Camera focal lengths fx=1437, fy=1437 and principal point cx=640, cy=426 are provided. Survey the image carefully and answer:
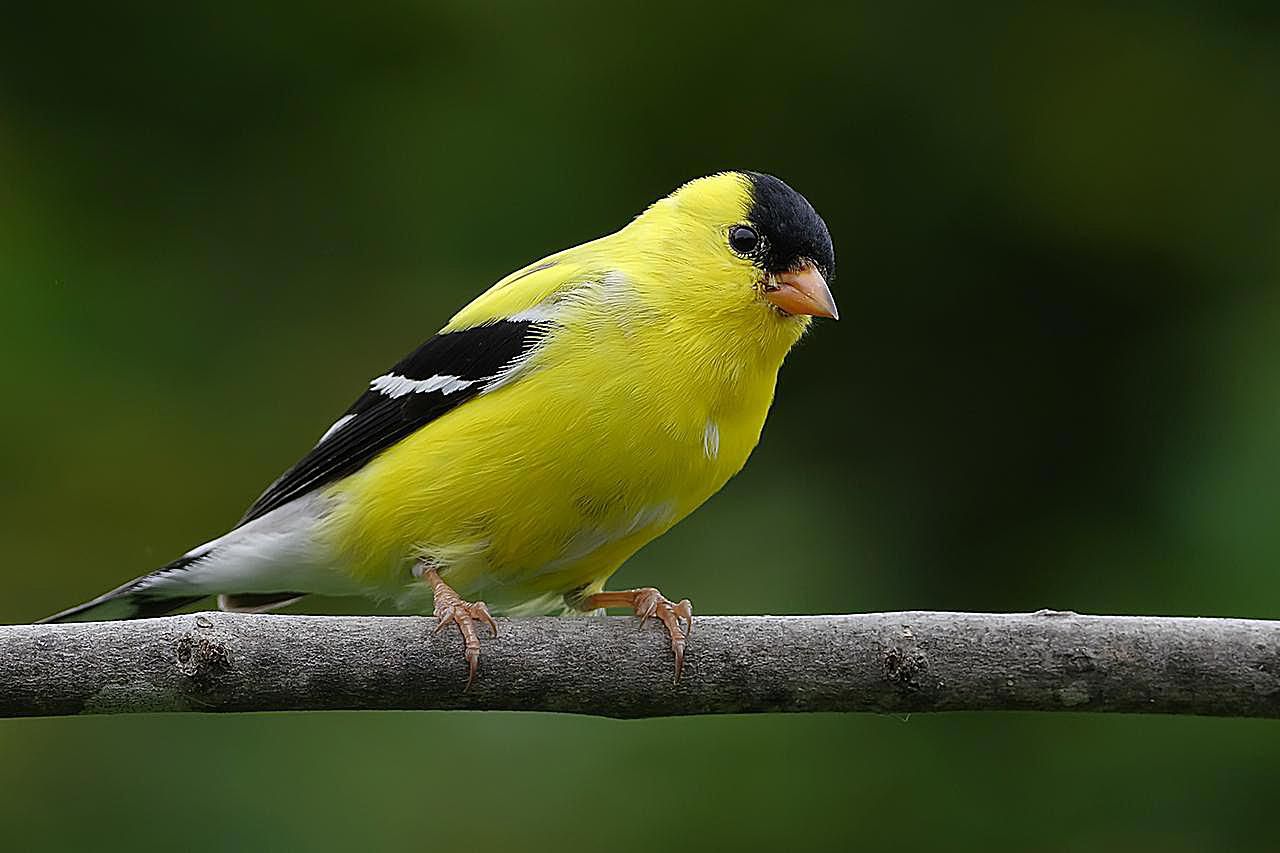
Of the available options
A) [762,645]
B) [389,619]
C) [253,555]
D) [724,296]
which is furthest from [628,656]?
[253,555]

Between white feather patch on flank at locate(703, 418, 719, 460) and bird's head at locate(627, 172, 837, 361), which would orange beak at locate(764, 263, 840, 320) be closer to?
bird's head at locate(627, 172, 837, 361)

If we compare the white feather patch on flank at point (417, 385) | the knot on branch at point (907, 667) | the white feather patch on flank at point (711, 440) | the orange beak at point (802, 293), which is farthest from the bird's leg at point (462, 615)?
the orange beak at point (802, 293)

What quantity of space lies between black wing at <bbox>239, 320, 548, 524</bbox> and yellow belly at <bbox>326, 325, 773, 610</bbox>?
0.06 meters

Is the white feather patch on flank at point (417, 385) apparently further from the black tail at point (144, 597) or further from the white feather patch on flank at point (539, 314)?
the black tail at point (144, 597)

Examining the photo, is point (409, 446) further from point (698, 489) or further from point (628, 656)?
point (628, 656)

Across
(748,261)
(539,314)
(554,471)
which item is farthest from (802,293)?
(554,471)

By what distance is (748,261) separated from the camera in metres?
3.33

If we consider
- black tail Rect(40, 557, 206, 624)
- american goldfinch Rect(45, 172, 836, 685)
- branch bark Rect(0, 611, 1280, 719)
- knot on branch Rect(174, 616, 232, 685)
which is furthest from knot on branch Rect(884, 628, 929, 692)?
black tail Rect(40, 557, 206, 624)

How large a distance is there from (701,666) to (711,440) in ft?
2.23

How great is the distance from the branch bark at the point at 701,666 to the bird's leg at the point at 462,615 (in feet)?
0.07

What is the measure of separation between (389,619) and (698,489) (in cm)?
80

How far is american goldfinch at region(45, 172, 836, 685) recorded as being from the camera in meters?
3.03

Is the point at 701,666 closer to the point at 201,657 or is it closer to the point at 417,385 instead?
the point at 201,657

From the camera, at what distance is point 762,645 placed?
2551 mm
